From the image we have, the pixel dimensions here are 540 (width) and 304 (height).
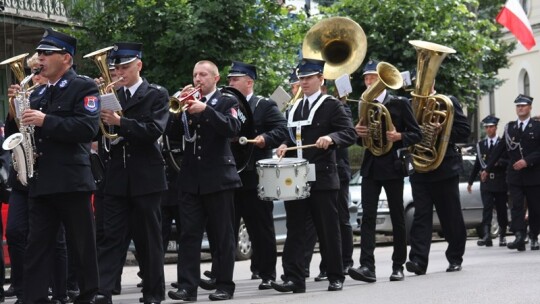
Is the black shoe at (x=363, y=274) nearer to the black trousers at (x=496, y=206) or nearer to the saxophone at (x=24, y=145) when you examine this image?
the saxophone at (x=24, y=145)

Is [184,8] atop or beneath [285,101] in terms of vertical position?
atop

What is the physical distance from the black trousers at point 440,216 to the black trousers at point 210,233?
2.85 metres

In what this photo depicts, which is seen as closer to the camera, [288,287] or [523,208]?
[288,287]

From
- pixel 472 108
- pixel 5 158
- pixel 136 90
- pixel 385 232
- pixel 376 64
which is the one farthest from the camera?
pixel 472 108

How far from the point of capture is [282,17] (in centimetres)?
1934

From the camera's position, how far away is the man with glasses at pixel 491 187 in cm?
1989

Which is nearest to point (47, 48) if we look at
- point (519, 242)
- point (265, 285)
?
point (265, 285)

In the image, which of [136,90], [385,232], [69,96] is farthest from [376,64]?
[385,232]

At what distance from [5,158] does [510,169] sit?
8.35m

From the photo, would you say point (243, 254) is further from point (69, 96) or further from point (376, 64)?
point (69, 96)

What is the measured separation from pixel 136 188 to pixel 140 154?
0.29 m

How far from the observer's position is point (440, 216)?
45.1ft

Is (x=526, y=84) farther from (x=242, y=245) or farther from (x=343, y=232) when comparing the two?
(x=343, y=232)

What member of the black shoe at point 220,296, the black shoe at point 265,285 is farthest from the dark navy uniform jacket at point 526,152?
the black shoe at point 220,296
